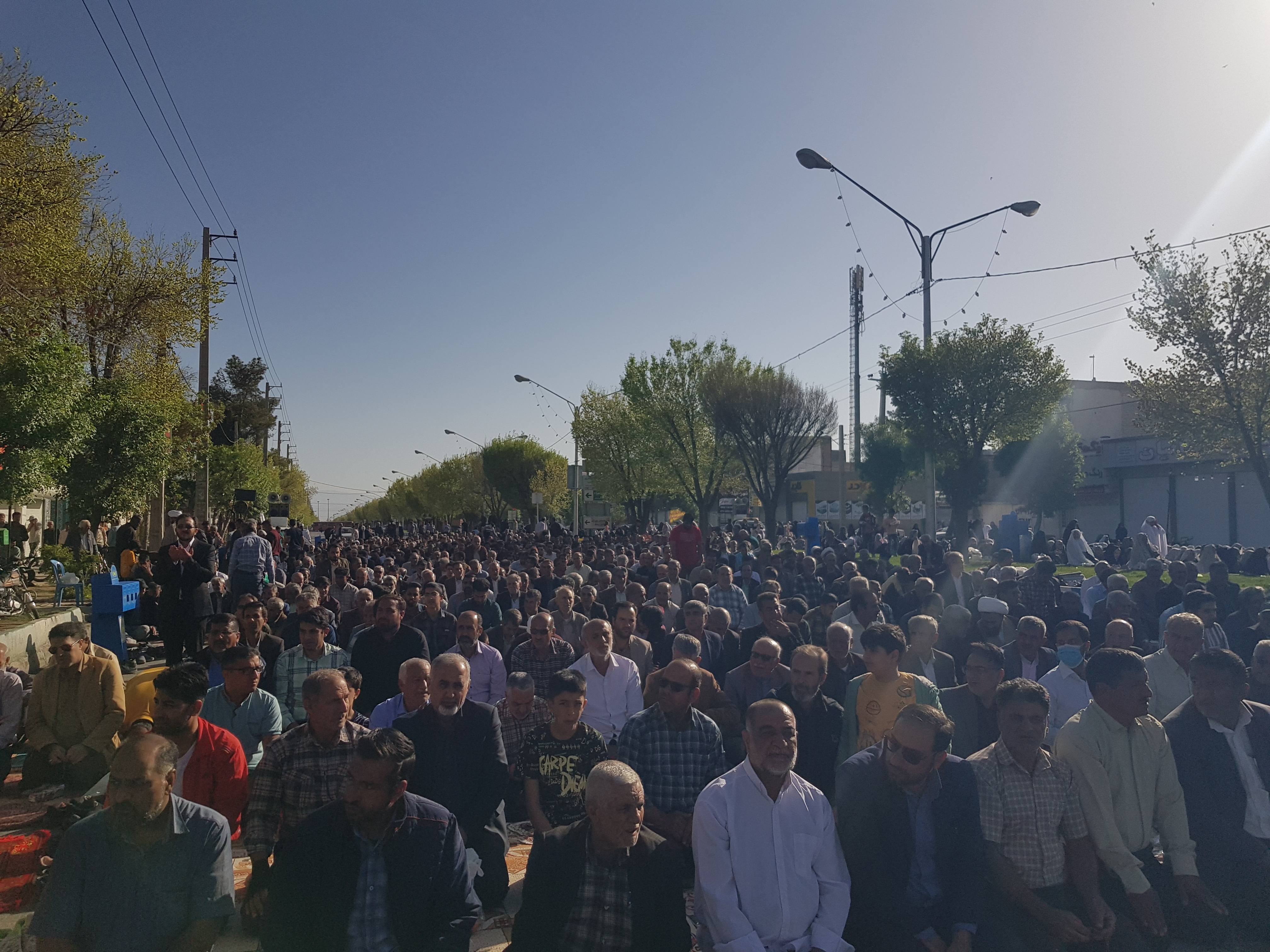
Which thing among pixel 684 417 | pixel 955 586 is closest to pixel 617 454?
pixel 684 417

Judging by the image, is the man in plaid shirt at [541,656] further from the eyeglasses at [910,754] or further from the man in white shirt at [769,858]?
the eyeglasses at [910,754]

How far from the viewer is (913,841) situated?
4074mm

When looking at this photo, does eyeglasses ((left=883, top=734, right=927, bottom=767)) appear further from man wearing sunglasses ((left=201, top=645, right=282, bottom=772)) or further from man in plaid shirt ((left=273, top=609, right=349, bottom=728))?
man in plaid shirt ((left=273, top=609, right=349, bottom=728))

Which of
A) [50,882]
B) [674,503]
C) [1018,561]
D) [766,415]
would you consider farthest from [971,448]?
[674,503]

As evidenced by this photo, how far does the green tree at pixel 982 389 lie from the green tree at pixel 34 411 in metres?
18.2

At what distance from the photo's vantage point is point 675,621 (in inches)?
403

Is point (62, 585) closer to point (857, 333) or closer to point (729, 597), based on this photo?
point (729, 597)

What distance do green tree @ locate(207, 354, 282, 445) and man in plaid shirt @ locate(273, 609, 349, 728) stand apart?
62608mm

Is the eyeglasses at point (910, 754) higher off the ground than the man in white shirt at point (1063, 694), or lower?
higher

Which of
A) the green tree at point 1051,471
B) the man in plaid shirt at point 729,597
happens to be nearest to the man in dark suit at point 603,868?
the man in plaid shirt at point 729,597

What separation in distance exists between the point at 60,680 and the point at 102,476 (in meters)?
17.8

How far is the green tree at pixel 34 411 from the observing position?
1517 cm

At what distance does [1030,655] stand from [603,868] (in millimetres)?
4928

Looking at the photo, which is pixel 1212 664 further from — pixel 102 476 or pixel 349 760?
pixel 102 476
